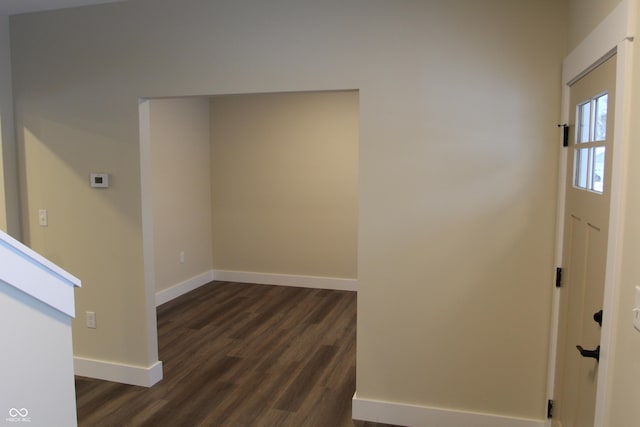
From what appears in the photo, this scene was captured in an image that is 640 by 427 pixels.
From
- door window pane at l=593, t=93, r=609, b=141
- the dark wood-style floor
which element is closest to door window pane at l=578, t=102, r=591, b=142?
door window pane at l=593, t=93, r=609, b=141

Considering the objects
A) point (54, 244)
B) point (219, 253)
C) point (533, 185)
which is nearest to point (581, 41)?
point (533, 185)

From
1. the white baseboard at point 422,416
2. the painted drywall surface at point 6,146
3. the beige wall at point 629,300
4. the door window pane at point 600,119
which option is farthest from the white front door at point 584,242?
the painted drywall surface at point 6,146

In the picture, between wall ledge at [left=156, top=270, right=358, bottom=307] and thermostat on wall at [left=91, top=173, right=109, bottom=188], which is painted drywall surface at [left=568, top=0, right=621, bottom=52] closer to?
thermostat on wall at [left=91, top=173, right=109, bottom=188]

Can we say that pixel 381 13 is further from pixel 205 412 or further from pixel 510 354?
pixel 205 412

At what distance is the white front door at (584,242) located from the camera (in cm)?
A: 171

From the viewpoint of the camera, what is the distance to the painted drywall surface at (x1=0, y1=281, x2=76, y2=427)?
1244 millimetres

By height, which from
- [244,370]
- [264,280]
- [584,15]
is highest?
[584,15]

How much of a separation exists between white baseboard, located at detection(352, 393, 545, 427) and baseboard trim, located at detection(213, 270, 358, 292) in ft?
9.24

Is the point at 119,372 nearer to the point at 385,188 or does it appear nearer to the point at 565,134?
the point at 385,188

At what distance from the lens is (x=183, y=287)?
5.56 metres

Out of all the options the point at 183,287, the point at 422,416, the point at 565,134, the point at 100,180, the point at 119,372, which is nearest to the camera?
the point at 565,134

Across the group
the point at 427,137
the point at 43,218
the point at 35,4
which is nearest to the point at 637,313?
the point at 427,137

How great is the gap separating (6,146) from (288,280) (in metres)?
3.44

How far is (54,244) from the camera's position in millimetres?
3398
